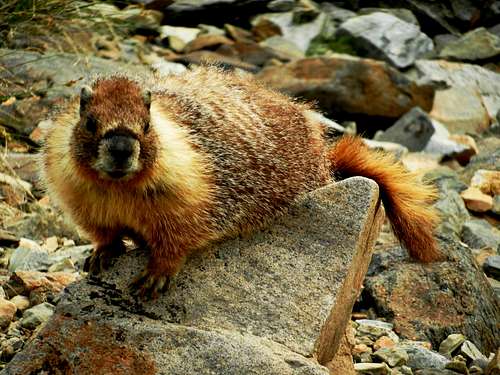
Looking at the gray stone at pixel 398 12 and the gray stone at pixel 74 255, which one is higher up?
the gray stone at pixel 74 255

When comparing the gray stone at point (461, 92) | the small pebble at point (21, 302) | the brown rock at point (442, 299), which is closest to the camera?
the small pebble at point (21, 302)

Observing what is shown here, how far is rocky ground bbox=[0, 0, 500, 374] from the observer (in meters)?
6.17

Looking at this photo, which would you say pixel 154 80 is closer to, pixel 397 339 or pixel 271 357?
pixel 271 357

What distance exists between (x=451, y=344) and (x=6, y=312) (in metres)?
3.12

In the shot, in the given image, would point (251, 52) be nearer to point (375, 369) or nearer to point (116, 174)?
point (375, 369)

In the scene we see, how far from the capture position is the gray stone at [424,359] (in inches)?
219

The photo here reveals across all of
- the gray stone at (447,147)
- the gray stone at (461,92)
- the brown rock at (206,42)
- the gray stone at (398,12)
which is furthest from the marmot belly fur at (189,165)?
the gray stone at (398,12)

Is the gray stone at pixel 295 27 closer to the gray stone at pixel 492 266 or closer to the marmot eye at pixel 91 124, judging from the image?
the gray stone at pixel 492 266

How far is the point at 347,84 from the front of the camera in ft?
42.7

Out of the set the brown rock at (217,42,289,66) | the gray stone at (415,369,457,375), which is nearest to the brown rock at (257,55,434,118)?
the brown rock at (217,42,289,66)

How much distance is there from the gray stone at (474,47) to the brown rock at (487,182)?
683cm

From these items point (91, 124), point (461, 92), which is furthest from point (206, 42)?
point (91, 124)

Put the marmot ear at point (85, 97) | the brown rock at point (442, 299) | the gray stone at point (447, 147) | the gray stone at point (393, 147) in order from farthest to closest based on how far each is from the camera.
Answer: the gray stone at point (447, 147)
the gray stone at point (393, 147)
the brown rock at point (442, 299)
the marmot ear at point (85, 97)

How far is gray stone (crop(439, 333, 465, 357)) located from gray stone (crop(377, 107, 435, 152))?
623 cm
